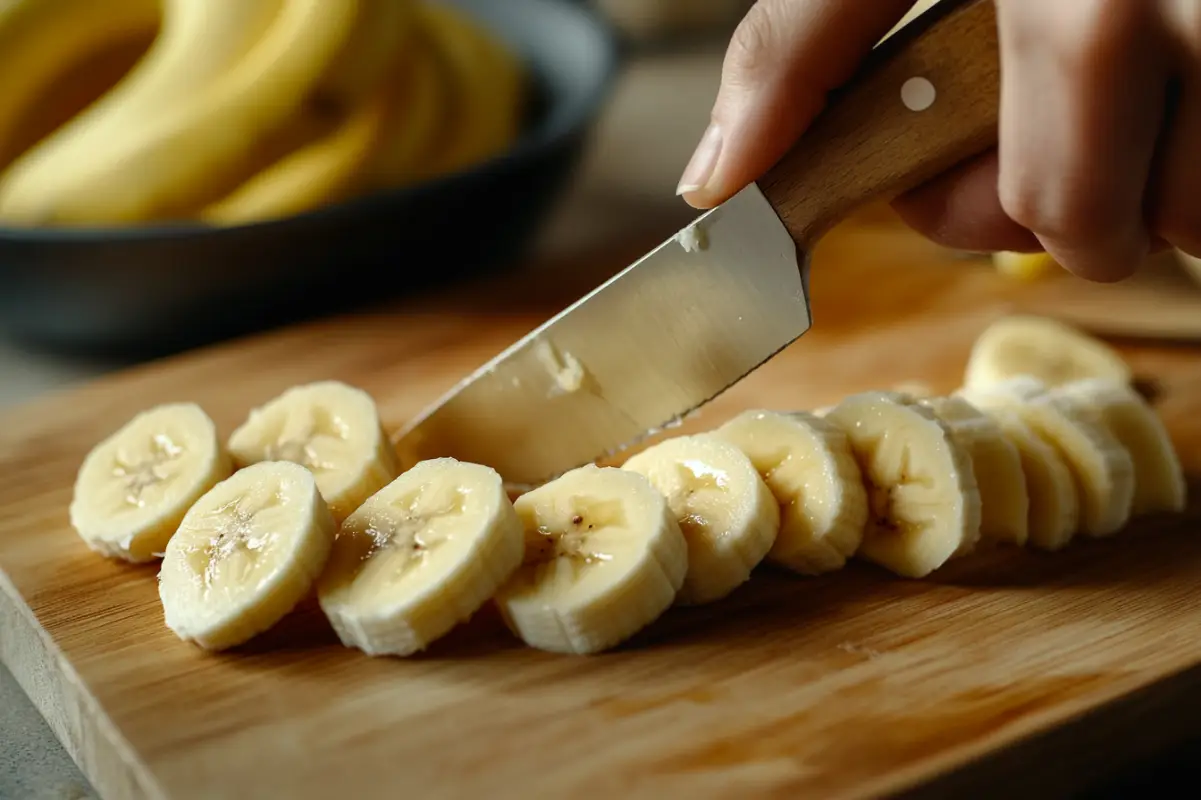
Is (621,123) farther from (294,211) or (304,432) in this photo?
(304,432)

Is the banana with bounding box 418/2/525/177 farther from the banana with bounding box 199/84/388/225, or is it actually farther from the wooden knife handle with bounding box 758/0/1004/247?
the wooden knife handle with bounding box 758/0/1004/247

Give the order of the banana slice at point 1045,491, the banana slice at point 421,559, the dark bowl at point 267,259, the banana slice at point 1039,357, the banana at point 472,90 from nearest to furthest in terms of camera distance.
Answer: the banana slice at point 421,559, the banana slice at point 1045,491, the banana slice at point 1039,357, the dark bowl at point 267,259, the banana at point 472,90

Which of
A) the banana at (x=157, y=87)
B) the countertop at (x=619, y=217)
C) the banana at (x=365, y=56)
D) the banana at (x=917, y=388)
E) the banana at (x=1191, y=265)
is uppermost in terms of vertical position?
the banana at (x=157, y=87)

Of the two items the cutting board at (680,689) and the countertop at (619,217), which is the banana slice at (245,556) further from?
the countertop at (619,217)

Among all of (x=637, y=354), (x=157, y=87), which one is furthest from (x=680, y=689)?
(x=157, y=87)

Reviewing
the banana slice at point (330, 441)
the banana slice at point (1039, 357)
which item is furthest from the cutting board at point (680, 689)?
the banana slice at point (1039, 357)

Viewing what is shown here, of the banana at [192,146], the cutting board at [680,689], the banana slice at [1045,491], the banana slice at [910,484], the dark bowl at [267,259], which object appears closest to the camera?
the cutting board at [680,689]
